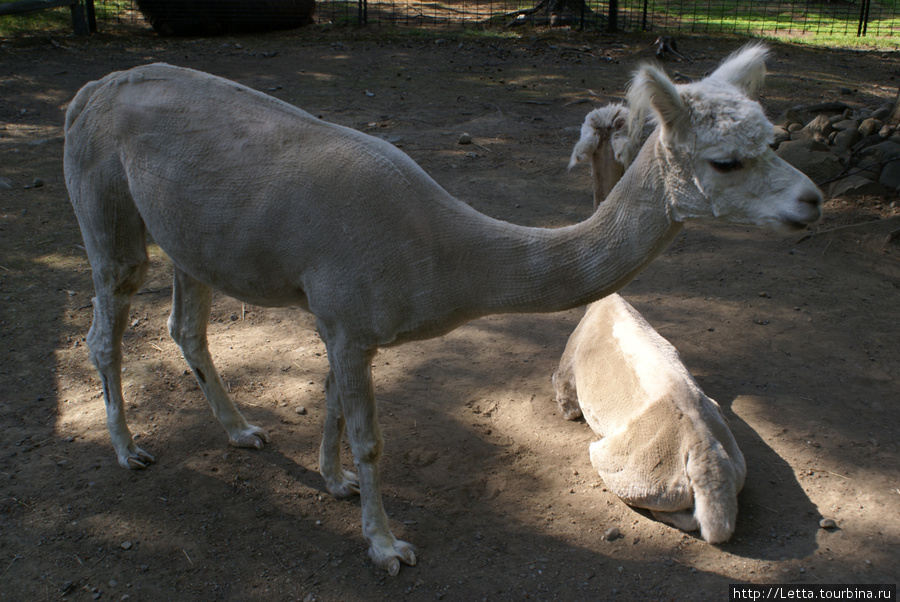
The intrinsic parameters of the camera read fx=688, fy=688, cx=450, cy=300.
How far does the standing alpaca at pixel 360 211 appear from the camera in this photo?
196cm

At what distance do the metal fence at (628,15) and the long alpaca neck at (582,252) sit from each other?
474 inches

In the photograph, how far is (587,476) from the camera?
3355mm

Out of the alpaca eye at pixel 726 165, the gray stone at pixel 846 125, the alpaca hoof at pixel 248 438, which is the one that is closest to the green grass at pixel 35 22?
the alpaca hoof at pixel 248 438

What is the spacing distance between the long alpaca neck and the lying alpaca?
2.17ft

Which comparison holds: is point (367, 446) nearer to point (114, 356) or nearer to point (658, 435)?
point (658, 435)

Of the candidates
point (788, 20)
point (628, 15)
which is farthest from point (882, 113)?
point (788, 20)

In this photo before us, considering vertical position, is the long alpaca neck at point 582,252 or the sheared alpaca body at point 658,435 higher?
the long alpaca neck at point 582,252

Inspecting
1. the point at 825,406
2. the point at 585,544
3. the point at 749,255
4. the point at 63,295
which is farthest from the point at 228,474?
the point at 749,255

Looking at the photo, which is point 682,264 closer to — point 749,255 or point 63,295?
point 749,255

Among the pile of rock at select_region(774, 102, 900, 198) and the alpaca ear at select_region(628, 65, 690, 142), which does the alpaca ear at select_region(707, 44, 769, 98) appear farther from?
the pile of rock at select_region(774, 102, 900, 198)

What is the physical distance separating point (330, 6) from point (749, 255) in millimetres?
11985

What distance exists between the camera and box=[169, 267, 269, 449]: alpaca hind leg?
3.50 m

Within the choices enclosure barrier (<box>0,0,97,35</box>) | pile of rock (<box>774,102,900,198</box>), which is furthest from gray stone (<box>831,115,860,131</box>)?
enclosure barrier (<box>0,0,97,35</box>)

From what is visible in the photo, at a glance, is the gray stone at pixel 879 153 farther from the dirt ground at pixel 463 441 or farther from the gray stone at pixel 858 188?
the dirt ground at pixel 463 441
